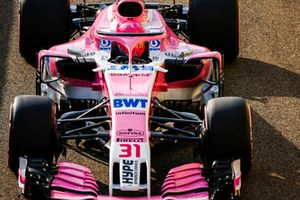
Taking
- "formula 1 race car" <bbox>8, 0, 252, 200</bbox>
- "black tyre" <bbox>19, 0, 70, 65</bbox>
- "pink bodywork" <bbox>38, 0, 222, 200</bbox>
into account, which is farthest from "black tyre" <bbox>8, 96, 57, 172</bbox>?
"black tyre" <bbox>19, 0, 70, 65</bbox>

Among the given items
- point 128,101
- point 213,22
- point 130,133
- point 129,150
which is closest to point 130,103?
point 128,101

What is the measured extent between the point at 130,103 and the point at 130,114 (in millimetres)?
124

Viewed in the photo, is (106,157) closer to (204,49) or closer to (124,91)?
(124,91)

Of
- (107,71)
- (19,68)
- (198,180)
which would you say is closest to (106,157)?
(107,71)

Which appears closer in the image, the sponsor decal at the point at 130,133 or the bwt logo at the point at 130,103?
the sponsor decal at the point at 130,133

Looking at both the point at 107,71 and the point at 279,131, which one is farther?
the point at 279,131

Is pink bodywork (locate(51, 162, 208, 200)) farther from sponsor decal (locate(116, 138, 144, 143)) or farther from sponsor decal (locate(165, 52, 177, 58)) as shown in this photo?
sponsor decal (locate(165, 52, 177, 58))

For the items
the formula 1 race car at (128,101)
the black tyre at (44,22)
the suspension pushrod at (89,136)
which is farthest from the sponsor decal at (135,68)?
the black tyre at (44,22)

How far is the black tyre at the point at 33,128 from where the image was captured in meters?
5.90

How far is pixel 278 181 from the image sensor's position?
21.4 ft

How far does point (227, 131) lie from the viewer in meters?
5.96

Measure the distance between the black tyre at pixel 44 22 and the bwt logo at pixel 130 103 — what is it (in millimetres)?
1920

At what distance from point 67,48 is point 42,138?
4.71ft

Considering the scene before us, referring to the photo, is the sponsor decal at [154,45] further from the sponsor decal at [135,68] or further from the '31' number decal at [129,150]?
the '31' number decal at [129,150]
